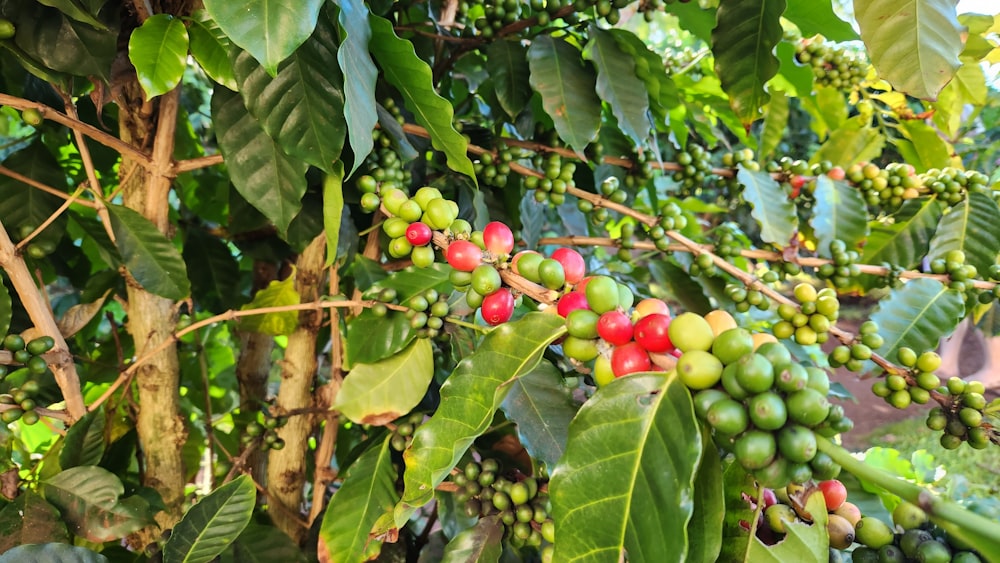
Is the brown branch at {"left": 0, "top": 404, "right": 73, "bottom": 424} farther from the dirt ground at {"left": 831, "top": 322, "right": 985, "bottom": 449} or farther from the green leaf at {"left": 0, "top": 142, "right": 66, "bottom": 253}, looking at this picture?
the dirt ground at {"left": 831, "top": 322, "right": 985, "bottom": 449}

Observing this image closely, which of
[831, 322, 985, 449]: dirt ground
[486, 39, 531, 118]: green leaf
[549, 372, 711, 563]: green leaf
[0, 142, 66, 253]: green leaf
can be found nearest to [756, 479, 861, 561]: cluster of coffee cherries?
[549, 372, 711, 563]: green leaf

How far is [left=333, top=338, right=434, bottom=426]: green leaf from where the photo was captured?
29.6 inches

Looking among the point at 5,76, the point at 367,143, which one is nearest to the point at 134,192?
the point at 5,76

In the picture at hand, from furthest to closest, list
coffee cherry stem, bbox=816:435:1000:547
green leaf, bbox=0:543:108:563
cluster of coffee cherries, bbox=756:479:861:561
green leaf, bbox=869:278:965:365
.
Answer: green leaf, bbox=869:278:965:365 → green leaf, bbox=0:543:108:563 → cluster of coffee cherries, bbox=756:479:861:561 → coffee cherry stem, bbox=816:435:1000:547

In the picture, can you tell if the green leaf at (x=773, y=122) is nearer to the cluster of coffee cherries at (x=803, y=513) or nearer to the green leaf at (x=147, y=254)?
the cluster of coffee cherries at (x=803, y=513)

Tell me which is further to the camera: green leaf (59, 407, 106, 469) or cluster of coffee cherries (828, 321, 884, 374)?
green leaf (59, 407, 106, 469)

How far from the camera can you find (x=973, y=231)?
40.4 inches

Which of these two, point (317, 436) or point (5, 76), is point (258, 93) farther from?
point (317, 436)

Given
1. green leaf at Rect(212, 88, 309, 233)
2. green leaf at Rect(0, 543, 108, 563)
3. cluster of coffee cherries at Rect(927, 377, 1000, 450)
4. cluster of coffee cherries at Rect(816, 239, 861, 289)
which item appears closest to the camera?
cluster of coffee cherries at Rect(927, 377, 1000, 450)

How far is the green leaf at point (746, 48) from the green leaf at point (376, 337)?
1.99 ft

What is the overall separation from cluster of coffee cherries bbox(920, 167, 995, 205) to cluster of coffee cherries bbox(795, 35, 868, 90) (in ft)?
1.13

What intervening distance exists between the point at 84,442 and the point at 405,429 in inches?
18.4

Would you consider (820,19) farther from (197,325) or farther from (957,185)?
(197,325)

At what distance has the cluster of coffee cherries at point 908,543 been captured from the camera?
0.36 m
